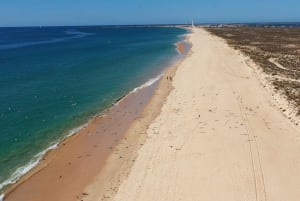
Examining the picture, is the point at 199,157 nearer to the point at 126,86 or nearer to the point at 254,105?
the point at 254,105

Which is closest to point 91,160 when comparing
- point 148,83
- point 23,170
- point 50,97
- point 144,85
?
point 23,170

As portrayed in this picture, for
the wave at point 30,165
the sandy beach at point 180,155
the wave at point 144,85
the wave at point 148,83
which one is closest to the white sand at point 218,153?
the sandy beach at point 180,155

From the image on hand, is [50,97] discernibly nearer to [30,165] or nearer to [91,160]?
[30,165]

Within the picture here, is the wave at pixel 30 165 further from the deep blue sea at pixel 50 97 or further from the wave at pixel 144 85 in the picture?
the wave at pixel 144 85

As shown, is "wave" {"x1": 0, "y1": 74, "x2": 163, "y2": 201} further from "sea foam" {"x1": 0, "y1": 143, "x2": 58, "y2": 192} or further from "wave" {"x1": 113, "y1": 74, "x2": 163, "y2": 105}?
"wave" {"x1": 113, "y1": 74, "x2": 163, "y2": 105}

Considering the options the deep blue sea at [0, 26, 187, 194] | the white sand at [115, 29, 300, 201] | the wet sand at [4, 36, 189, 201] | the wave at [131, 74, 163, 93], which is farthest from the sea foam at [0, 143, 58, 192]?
the wave at [131, 74, 163, 93]

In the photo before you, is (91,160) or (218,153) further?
(91,160)

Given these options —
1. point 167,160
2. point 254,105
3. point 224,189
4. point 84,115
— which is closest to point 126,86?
point 84,115
